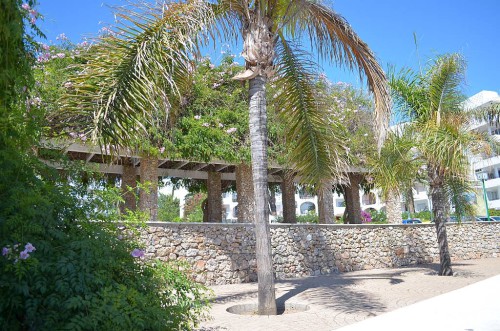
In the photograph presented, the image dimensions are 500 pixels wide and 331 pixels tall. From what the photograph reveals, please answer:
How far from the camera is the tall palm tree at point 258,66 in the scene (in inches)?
237

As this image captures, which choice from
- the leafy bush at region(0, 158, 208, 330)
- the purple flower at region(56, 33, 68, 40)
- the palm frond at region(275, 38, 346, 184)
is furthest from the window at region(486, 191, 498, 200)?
the leafy bush at region(0, 158, 208, 330)

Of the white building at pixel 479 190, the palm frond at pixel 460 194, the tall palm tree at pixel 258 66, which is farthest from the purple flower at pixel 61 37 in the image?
the palm frond at pixel 460 194

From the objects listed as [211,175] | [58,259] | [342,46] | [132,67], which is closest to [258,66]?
[342,46]

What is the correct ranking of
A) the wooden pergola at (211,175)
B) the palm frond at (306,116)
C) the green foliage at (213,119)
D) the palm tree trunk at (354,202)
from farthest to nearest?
the palm tree trunk at (354,202), the wooden pergola at (211,175), the green foliage at (213,119), the palm frond at (306,116)

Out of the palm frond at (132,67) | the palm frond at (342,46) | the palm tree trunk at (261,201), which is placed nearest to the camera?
the palm frond at (132,67)

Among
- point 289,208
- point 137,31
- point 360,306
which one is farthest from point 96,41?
point 289,208

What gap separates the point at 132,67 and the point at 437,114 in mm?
9156

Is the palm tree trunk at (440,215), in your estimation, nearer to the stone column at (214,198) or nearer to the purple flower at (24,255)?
the stone column at (214,198)

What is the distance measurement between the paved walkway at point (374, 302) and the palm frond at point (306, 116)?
2.61 meters

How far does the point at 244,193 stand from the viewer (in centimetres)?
1722

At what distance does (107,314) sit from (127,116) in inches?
125

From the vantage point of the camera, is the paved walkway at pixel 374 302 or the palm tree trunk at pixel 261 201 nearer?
the paved walkway at pixel 374 302

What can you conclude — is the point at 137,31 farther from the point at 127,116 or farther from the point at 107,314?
the point at 107,314

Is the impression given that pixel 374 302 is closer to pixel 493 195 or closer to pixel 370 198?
pixel 370 198
